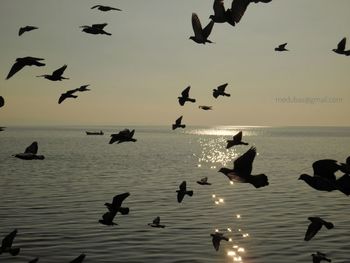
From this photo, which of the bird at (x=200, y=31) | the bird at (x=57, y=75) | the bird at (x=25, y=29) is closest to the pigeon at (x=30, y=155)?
the bird at (x=57, y=75)

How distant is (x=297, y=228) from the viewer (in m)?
36.4

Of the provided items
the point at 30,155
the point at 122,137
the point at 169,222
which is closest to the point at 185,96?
the point at 122,137

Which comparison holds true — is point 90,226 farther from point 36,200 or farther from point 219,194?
point 219,194

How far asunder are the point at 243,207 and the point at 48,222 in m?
19.4

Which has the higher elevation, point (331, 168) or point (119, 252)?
point (331, 168)

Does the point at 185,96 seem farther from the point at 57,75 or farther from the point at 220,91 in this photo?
the point at 57,75

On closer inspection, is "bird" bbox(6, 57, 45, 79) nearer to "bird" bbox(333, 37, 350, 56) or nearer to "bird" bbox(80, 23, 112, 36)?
"bird" bbox(80, 23, 112, 36)

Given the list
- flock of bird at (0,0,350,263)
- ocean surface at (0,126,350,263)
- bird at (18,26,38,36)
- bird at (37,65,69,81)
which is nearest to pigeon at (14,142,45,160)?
flock of bird at (0,0,350,263)

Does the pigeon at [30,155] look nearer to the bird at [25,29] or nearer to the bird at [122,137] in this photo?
the bird at [122,137]

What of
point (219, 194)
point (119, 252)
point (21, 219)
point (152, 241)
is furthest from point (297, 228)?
point (21, 219)

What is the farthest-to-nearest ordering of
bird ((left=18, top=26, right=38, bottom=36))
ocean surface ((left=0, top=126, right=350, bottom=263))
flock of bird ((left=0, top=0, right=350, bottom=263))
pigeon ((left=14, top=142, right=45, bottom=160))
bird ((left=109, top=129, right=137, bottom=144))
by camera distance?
ocean surface ((left=0, top=126, right=350, bottom=263)) < bird ((left=109, top=129, right=137, bottom=144)) < bird ((left=18, top=26, right=38, bottom=36)) < pigeon ((left=14, top=142, right=45, bottom=160)) < flock of bird ((left=0, top=0, right=350, bottom=263))

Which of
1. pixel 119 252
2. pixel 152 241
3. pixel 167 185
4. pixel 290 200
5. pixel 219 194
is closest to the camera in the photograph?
pixel 119 252

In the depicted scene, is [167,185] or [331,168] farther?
[167,185]

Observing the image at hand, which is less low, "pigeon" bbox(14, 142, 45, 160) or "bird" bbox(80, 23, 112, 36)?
"bird" bbox(80, 23, 112, 36)
